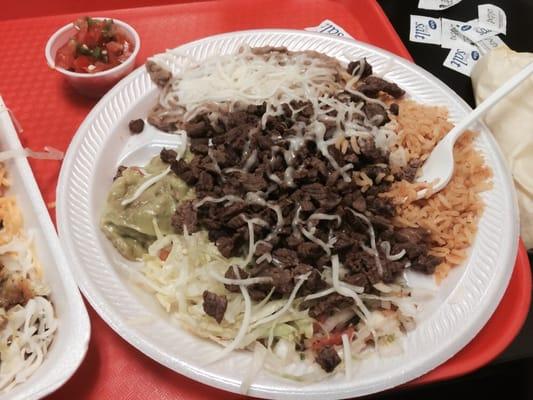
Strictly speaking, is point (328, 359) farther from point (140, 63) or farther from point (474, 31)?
point (474, 31)

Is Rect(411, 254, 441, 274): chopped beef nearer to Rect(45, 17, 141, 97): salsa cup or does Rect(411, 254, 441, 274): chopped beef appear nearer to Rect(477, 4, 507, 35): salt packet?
Rect(45, 17, 141, 97): salsa cup

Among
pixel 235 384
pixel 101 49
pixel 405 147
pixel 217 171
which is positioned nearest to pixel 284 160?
pixel 217 171

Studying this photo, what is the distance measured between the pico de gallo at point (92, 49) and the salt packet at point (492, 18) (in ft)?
7.16

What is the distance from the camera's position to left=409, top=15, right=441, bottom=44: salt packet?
Answer: 2.92 meters

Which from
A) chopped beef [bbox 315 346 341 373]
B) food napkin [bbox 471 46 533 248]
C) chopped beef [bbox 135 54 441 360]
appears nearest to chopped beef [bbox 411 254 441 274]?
chopped beef [bbox 135 54 441 360]

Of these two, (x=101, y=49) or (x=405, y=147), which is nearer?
(x=405, y=147)

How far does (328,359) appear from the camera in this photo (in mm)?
1344

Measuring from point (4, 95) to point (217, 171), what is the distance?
1186mm

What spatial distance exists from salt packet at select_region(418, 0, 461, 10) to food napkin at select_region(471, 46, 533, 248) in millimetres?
1020

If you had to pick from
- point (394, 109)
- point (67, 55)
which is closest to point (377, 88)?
point (394, 109)

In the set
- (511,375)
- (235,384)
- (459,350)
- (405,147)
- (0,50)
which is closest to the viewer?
(235,384)

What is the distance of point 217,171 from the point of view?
171cm

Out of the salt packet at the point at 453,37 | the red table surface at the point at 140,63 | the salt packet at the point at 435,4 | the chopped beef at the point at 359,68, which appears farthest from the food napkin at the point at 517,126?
the salt packet at the point at 435,4

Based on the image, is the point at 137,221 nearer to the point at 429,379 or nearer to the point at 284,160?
the point at 284,160
